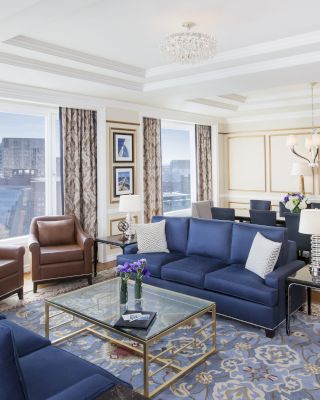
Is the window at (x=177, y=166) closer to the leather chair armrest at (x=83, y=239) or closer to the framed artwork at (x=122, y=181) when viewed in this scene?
the framed artwork at (x=122, y=181)

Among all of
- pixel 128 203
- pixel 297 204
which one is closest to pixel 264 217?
pixel 297 204

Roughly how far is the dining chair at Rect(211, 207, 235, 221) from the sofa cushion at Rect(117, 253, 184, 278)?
1912 millimetres

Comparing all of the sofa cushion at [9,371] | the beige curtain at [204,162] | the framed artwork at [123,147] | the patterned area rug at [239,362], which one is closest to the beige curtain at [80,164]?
the framed artwork at [123,147]

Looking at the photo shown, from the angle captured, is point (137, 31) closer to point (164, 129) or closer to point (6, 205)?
point (6, 205)

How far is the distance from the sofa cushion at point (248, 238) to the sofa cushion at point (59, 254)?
2.05m

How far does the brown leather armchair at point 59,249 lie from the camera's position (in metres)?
4.95

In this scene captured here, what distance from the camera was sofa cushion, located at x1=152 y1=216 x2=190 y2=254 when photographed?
510 centimetres

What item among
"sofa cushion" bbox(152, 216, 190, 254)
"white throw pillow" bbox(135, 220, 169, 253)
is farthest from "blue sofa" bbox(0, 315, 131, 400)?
"sofa cushion" bbox(152, 216, 190, 254)

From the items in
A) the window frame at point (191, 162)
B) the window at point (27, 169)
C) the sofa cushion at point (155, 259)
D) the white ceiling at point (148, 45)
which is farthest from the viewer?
the window frame at point (191, 162)

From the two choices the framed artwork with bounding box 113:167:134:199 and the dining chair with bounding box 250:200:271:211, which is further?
the dining chair with bounding box 250:200:271:211

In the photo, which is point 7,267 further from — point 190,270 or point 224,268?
point 224,268

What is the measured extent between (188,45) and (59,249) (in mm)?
3093

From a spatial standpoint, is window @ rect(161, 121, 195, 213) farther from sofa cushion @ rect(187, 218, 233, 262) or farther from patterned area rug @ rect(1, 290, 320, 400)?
patterned area rug @ rect(1, 290, 320, 400)

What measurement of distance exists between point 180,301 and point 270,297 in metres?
0.86
